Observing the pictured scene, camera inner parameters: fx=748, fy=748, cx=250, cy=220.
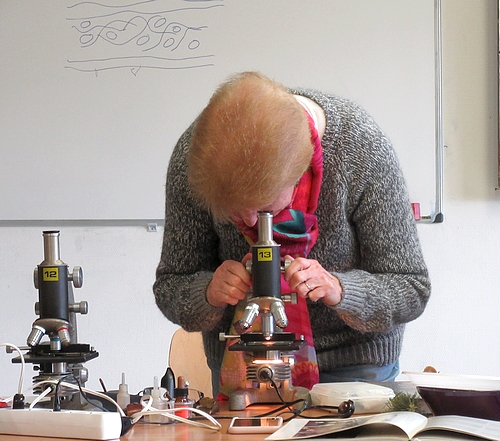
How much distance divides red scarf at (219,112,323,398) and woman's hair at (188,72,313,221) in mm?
156

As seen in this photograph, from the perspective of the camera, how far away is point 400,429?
97 cm

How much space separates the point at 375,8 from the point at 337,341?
4.59 feet

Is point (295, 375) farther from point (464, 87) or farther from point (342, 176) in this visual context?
point (464, 87)

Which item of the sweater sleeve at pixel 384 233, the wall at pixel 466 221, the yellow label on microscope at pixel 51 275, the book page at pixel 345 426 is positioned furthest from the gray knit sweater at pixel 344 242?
the wall at pixel 466 221

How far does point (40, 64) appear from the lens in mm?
2656

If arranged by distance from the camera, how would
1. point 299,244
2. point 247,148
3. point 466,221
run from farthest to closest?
point 466,221
point 299,244
point 247,148

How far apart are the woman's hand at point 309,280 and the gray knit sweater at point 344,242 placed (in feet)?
0.49

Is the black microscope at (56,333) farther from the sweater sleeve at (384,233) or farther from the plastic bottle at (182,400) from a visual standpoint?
the sweater sleeve at (384,233)

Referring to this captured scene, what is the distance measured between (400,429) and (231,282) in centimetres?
46

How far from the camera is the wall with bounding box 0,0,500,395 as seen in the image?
253 centimetres

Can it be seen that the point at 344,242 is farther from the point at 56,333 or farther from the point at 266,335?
the point at 56,333

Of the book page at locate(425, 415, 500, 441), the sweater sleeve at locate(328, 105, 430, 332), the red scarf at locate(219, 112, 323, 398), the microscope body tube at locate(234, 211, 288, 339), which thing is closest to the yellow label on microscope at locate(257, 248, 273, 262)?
the microscope body tube at locate(234, 211, 288, 339)

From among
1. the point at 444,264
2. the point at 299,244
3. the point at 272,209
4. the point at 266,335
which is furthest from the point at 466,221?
the point at 266,335

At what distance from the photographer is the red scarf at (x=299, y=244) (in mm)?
1439
